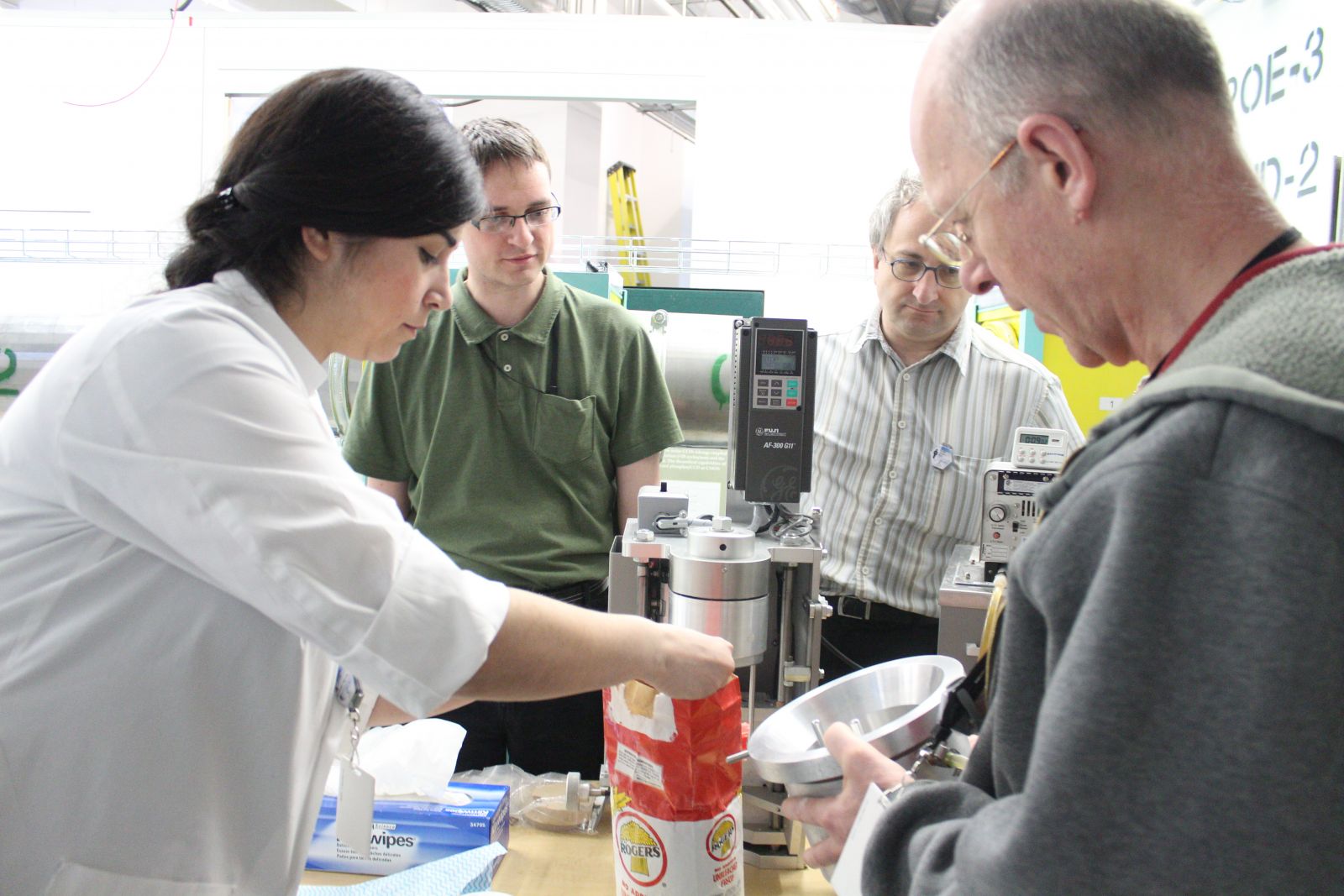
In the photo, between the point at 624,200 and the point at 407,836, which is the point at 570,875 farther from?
the point at 624,200

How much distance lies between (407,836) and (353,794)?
0.21 m

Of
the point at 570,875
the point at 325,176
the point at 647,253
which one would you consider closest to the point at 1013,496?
the point at 570,875

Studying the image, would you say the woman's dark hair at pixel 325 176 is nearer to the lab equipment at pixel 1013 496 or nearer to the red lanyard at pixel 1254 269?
the red lanyard at pixel 1254 269

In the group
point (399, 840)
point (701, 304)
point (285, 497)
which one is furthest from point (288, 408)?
point (701, 304)

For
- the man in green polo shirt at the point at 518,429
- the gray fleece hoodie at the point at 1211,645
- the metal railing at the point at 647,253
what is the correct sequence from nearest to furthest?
1. the gray fleece hoodie at the point at 1211,645
2. the man in green polo shirt at the point at 518,429
3. the metal railing at the point at 647,253

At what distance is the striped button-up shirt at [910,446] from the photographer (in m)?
2.14

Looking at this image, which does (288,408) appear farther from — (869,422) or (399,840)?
(869,422)

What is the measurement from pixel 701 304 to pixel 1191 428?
7.70 ft

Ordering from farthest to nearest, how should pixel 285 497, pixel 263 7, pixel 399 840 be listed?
1. pixel 263 7
2. pixel 399 840
3. pixel 285 497

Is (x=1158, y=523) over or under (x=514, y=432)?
over

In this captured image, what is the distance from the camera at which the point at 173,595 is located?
3.14 ft

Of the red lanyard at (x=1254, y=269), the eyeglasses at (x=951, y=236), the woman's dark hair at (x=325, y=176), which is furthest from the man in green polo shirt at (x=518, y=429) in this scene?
the red lanyard at (x=1254, y=269)

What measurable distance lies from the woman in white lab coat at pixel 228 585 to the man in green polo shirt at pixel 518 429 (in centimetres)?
91

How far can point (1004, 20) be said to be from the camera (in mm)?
757
